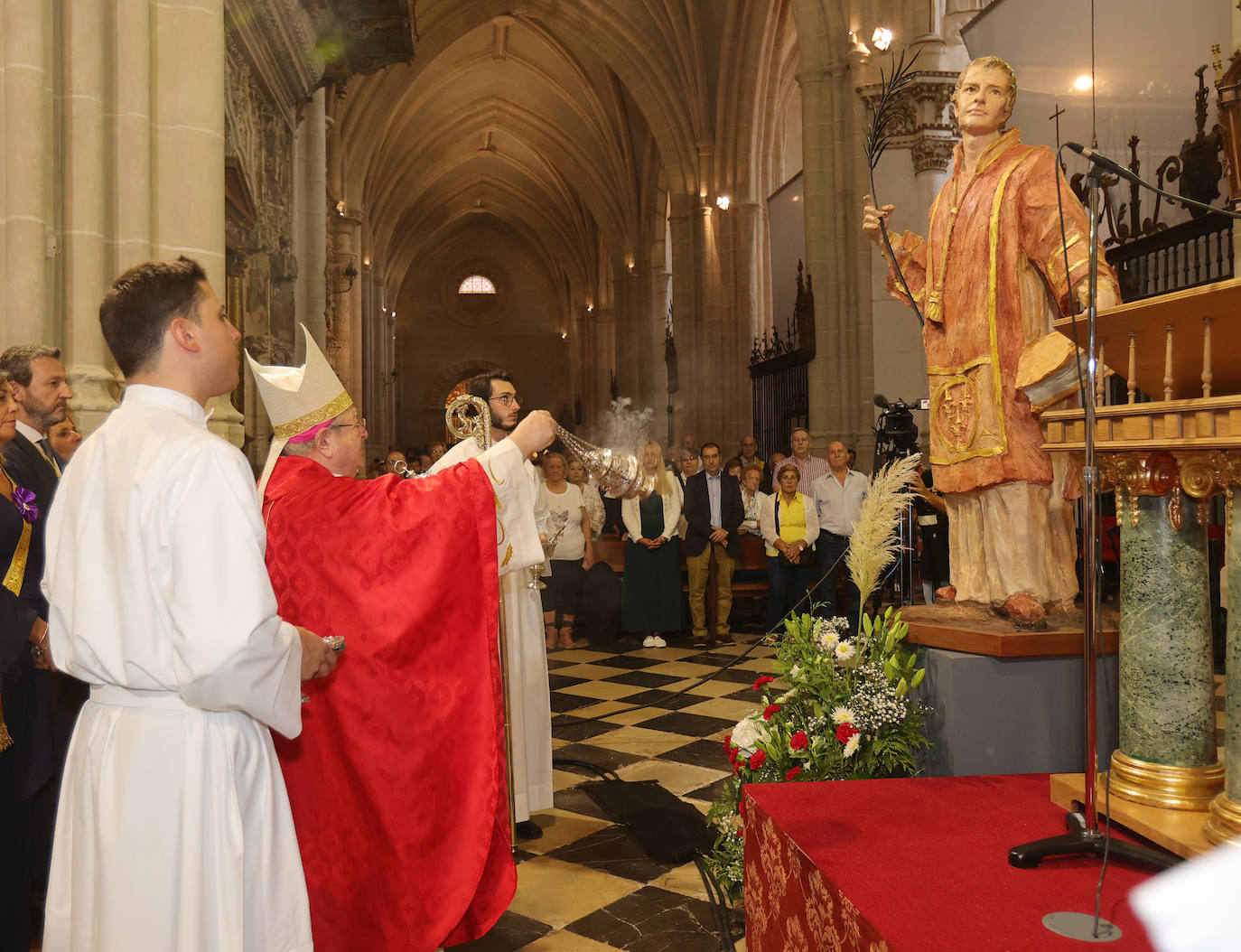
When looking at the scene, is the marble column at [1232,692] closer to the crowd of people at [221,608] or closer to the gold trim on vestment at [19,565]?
the crowd of people at [221,608]

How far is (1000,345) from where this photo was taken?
3.24 meters

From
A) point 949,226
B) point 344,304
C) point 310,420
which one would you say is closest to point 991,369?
point 949,226

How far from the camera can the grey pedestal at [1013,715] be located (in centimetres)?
306

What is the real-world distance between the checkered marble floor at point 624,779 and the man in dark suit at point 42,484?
1.37 m

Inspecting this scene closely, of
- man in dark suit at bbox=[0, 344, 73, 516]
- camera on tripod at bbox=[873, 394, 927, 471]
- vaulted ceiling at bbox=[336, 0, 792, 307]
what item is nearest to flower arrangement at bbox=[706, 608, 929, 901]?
man in dark suit at bbox=[0, 344, 73, 516]

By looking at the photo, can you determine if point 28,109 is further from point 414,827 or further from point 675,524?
point 675,524

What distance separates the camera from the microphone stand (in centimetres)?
195

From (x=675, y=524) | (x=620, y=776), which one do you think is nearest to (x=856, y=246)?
(x=675, y=524)

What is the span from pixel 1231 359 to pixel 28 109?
4367 mm

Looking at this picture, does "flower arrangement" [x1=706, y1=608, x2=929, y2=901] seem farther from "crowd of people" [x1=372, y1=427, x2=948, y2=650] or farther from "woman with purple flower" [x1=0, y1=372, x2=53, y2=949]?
"crowd of people" [x1=372, y1=427, x2=948, y2=650]

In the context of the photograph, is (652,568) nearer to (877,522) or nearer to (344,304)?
(877,522)

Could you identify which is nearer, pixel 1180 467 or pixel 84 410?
pixel 1180 467

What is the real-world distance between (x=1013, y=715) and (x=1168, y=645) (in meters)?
0.81

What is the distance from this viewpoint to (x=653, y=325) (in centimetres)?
2327
